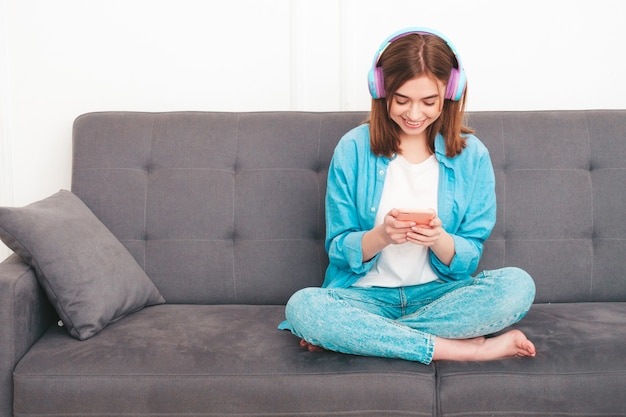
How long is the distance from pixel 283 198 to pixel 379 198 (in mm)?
362

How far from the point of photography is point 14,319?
1670 mm

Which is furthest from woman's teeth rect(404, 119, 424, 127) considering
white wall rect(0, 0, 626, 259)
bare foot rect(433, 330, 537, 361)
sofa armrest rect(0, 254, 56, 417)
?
sofa armrest rect(0, 254, 56, 417)

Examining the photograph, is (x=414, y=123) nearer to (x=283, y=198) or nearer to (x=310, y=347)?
(x=283, y=198)

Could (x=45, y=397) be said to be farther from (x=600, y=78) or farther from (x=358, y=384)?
(x=600, y=78)

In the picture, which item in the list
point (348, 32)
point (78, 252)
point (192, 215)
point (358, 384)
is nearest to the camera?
point (358, 384)

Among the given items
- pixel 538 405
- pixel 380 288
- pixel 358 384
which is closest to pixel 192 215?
pixel 380 288

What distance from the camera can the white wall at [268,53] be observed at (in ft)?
8.00

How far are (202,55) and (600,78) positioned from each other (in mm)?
1429

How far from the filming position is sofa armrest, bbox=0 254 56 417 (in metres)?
1.65

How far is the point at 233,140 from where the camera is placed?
219 centimetres

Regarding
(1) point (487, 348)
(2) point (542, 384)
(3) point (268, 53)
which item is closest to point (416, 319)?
(1) point (487, 348)

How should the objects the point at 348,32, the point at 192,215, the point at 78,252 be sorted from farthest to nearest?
the point at 348,32, the point at 192,215, the point at 78,252

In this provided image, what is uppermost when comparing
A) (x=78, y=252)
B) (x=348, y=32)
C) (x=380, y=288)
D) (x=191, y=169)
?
(x=348, y=32)

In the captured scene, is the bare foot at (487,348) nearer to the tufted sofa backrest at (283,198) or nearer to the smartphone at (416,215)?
the smartphone at (416,215)
